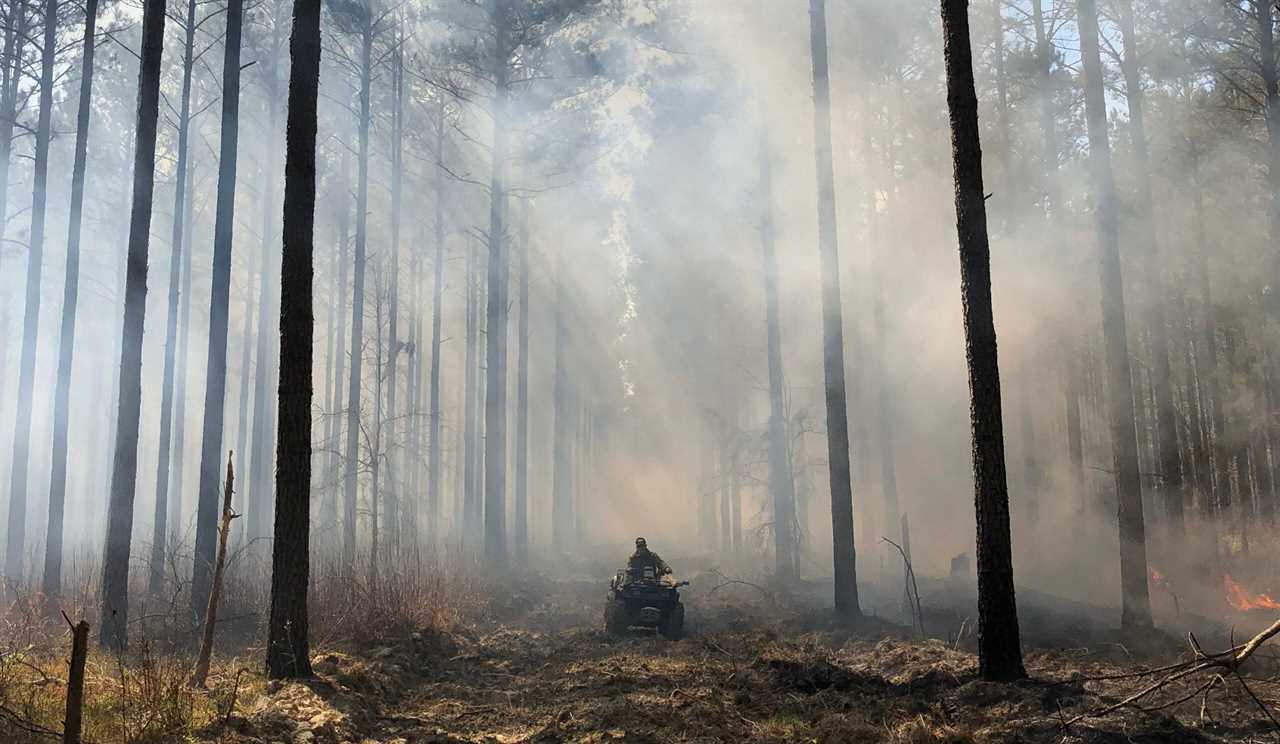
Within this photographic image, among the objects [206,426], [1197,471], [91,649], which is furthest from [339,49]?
[1197,471]

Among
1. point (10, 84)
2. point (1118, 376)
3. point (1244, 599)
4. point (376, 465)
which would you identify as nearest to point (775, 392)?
point (1118, 376)

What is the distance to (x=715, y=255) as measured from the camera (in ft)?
111

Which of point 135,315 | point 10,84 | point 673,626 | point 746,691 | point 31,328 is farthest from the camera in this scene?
point 10,84

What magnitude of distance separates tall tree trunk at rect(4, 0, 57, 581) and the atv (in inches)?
537

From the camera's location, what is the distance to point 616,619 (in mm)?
14859

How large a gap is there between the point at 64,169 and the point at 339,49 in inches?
527

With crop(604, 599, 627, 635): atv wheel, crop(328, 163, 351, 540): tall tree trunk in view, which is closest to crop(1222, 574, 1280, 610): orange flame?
crop(604, 599, 627, 635): atv wheel

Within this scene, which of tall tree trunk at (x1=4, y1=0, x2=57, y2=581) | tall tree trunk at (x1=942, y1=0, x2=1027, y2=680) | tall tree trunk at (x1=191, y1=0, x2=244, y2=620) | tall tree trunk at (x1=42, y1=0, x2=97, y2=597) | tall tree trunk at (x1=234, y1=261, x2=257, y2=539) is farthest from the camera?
tall tree trunk at (x1=234, y1=261, x2=257, y2=539)

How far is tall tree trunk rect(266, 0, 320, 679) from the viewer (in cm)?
884

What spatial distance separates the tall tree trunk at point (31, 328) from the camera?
59.9ft

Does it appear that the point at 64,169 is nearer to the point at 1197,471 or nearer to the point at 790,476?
the point at 790,476

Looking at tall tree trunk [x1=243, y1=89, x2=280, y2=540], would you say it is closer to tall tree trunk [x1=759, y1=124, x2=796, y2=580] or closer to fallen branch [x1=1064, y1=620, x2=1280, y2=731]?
tall tree trunk [x1=759, y1=124, x2=796, y2=580]

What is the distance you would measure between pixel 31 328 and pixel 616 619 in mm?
15678

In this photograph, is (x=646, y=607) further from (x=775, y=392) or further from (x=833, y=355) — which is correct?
(x=775, y=392)
